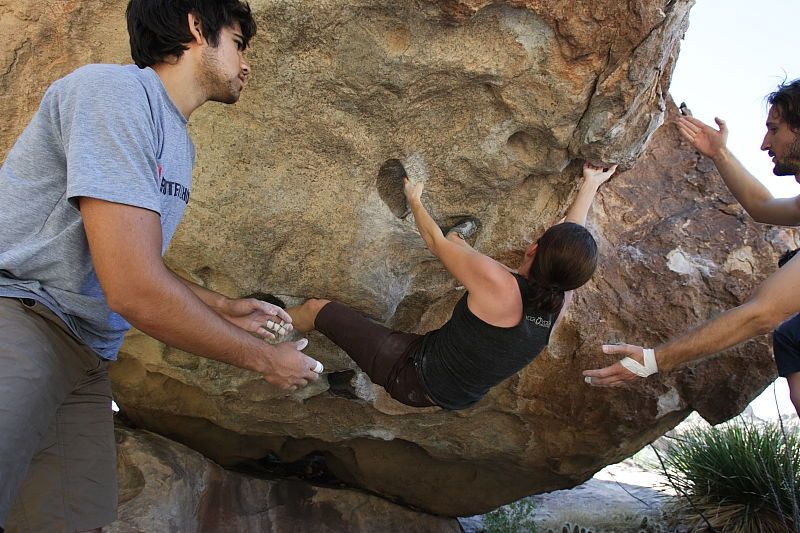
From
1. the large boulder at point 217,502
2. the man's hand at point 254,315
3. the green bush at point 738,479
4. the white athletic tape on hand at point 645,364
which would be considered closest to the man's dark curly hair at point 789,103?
the white athletic tape on hand at point 645,364

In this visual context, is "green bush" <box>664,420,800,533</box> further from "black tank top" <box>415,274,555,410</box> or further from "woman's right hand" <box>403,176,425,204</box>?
"woman's right hand" <box>403,176,425,204</box>

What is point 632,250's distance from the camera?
165 inches

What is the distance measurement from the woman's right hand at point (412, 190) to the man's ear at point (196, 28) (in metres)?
1.21

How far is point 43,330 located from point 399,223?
5.78 ft

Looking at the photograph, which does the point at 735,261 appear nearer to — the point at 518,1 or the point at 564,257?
the point at 564,257

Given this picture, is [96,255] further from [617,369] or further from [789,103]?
[789,103]

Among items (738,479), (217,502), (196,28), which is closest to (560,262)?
(196,28)

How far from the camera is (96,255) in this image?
1862mm

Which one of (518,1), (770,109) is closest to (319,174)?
(518,1)

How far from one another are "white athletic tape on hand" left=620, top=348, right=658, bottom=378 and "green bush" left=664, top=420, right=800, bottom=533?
6.48 ft

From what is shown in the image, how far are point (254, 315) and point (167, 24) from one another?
1135 mm

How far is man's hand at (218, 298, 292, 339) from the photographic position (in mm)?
2836

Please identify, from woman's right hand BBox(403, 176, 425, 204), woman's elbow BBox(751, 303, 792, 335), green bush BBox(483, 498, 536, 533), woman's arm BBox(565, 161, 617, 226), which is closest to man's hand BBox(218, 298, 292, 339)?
woman's right hand BBox(403, 176, 425, 204)

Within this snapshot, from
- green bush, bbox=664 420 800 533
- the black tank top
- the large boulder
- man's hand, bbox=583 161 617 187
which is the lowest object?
the large boulder
